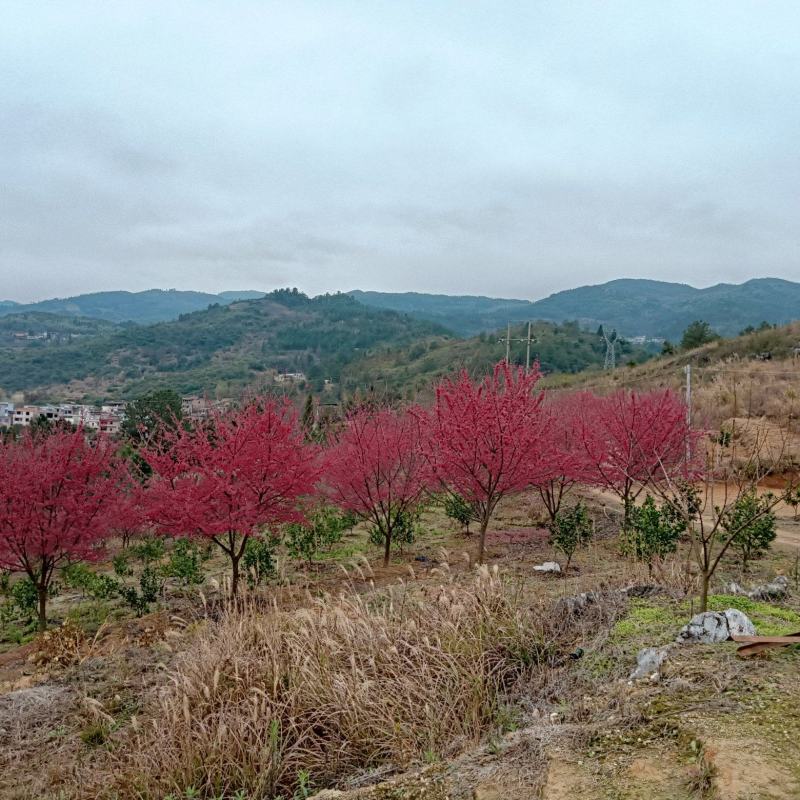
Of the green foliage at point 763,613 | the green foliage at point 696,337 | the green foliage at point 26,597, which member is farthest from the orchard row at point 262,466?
the green foliage at point 696,337

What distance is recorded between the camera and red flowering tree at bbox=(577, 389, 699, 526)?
11.1 m

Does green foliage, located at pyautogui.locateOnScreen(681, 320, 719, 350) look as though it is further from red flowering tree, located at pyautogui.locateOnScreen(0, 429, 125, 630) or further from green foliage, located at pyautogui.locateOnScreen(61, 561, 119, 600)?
red flowering tree, located at pyautogui.locateOnScreen(0, 429, 125, 630)

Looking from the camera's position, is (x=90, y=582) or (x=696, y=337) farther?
(x=696, y=337)

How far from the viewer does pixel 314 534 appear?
44.0ft

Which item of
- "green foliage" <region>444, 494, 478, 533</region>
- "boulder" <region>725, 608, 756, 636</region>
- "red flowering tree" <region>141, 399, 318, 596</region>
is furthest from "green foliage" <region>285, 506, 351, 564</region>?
"boulder" <region>725, 608, 756, 636</region>

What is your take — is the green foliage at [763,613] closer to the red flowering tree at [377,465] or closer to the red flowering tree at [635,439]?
the red flowering tree at [635,439]

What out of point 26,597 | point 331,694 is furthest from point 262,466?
point 26,597

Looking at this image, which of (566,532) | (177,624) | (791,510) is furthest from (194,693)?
(791,510)

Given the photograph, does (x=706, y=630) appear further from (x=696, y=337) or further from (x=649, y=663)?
(x=696, y=337)

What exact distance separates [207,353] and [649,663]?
128 meters

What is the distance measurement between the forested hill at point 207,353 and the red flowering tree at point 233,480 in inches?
2596

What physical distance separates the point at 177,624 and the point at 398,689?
5.17 m

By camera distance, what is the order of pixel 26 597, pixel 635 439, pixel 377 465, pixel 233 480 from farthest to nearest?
pixel 377 465 → pixel 635 439 → pixel 26 597 → pixel 233 480

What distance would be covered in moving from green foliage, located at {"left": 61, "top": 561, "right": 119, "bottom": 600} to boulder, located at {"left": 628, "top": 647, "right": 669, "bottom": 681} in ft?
31.3
